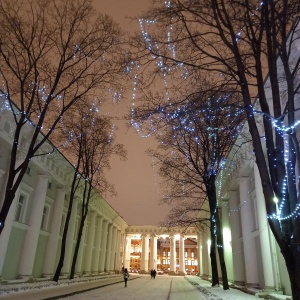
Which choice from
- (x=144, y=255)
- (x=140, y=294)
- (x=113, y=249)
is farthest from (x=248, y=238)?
(x=144, y=255)

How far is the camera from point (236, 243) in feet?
78.2

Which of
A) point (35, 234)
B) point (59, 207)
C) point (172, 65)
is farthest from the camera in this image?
point (59, 207)

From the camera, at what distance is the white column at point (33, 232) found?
19.2 metres

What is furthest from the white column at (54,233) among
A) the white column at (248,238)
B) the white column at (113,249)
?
the white column at (113,249)

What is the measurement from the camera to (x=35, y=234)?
20.1 meters

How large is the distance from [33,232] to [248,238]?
14.0m

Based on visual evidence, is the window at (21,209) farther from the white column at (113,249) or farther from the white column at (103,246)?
the white column at (113,249)

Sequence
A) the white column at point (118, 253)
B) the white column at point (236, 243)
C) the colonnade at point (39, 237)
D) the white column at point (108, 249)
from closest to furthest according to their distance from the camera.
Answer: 1. the colonnade at point (39, 237)
2. the white column at point (236, 243)
3. the white column at point (108, 249)
4. the white column at point (118, 253)

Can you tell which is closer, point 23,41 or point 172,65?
point 172,65

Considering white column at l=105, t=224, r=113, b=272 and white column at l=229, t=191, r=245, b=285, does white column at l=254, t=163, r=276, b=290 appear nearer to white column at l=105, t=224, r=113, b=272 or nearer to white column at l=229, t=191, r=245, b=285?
white column at l=229, t=191, r=245, b=285

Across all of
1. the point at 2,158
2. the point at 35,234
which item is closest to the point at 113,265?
the point at 35,234

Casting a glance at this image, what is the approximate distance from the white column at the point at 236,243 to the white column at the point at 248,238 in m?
2.19

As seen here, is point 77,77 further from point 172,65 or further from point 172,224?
point 172,224

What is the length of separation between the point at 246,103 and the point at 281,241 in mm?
3170
